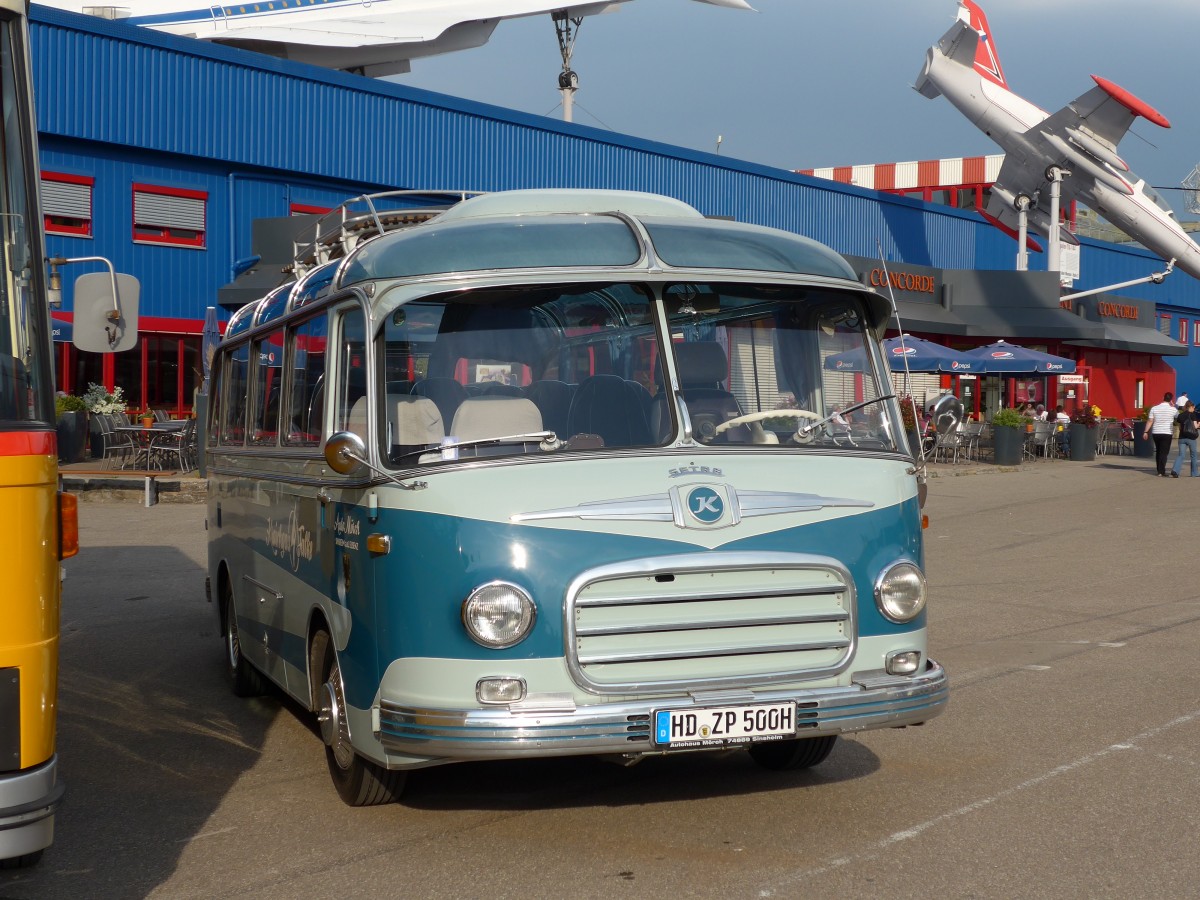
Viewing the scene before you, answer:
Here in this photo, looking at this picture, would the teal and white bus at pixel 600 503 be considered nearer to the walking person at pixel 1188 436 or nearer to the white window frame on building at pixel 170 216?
the white window frame on building at pixel 170 216

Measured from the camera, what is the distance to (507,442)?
5.41 metres

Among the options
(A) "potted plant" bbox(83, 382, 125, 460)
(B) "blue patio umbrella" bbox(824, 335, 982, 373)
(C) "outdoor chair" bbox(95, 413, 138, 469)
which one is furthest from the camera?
(B) "blue patio umbrella" bbox(824, 335, 982, 373)

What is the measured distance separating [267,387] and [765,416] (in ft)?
9.91

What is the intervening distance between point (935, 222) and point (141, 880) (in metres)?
45.7

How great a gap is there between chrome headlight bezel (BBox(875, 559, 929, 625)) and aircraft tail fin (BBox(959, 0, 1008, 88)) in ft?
134

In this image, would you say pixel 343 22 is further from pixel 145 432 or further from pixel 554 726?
pixel 554 726

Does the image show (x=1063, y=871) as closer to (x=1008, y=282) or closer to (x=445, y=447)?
(x=445, y=447)

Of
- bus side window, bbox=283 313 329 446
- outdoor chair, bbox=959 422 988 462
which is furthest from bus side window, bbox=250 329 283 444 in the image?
outdoor chair, bbox=959 422 988 462

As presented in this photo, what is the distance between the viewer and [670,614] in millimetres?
5156

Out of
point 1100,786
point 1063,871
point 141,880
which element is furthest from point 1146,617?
point 141,880

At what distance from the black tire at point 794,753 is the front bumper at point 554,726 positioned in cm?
98

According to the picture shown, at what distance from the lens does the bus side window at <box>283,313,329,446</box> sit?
6.29m

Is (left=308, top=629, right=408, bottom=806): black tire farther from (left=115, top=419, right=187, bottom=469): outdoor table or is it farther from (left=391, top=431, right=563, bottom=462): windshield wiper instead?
(left=115, top=419, right=187, bottom=469): outdoor table

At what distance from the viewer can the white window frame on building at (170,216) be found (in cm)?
2978
